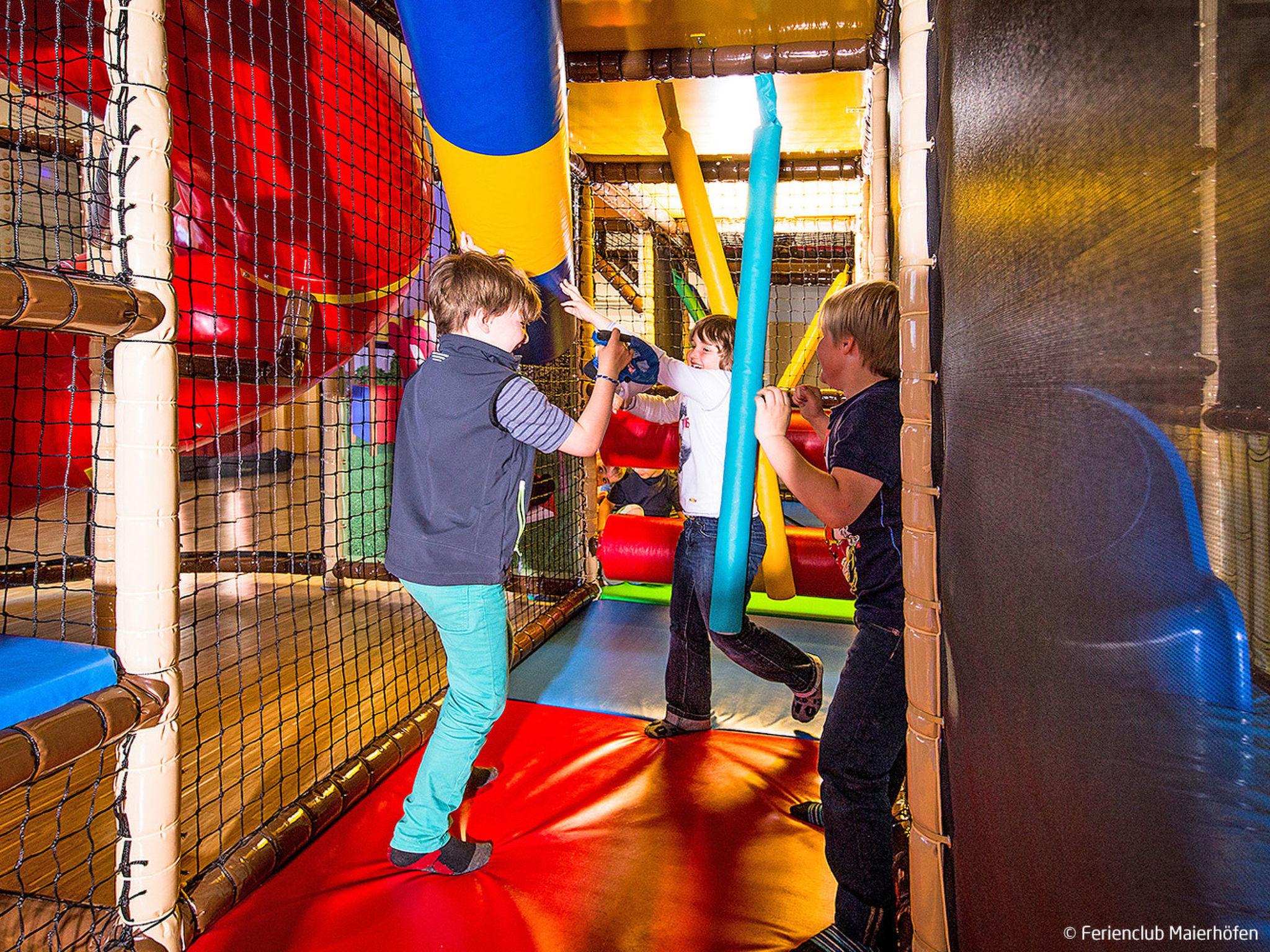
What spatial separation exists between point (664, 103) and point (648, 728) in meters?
1.81

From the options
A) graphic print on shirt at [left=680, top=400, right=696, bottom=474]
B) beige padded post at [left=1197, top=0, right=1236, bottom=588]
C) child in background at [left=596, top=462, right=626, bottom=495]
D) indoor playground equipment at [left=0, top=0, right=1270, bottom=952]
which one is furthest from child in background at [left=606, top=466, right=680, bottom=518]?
beige padded post at [left=1197, top=0, right=1236, bottom=588]

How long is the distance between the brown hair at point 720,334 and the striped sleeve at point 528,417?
2.29 feet

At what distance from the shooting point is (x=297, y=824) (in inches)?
56.2

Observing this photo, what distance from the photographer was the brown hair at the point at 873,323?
1205mm

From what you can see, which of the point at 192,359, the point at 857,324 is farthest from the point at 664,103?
the point at 192,359

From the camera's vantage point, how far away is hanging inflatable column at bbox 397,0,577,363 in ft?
4.20

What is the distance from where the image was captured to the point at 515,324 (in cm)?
141

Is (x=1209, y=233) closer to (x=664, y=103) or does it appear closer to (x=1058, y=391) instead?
(x=1058, y=391)

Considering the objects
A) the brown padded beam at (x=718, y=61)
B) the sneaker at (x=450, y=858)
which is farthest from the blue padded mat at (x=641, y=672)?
the brown padded beam at (x=718, y=61)

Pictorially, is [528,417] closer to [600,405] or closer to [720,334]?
[600,405]

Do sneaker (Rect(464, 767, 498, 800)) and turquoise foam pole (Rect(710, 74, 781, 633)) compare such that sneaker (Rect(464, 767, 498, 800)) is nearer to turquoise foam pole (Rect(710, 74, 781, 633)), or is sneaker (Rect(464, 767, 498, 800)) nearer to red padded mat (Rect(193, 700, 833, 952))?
red padded mat (Rect(193, 700, 833, 952))

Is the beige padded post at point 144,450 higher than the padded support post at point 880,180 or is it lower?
lower

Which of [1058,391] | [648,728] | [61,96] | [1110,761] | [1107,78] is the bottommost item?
[648,728]

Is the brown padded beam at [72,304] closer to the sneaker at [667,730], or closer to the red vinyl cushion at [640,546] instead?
the sneaker at [667,730]
